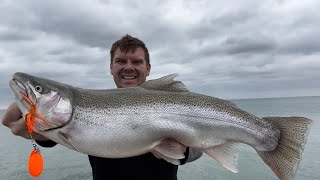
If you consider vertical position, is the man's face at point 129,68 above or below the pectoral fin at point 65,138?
above

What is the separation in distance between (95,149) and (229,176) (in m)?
15.5

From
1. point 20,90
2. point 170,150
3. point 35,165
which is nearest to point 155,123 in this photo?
point 170,150

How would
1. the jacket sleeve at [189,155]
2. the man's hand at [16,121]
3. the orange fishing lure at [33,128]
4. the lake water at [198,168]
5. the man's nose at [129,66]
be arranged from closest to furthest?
the orange fishing lure at [33,128] < the man's hand at [16,121] < the jacket sleeve at [189,155] < the man's nose at [129,66] < the lake water at [198,168]

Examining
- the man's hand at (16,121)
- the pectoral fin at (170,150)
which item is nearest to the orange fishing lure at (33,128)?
the man's hand at (16,121)

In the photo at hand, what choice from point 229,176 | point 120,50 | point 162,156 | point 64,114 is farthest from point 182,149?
point 229,176

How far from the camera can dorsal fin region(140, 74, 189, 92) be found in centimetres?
468

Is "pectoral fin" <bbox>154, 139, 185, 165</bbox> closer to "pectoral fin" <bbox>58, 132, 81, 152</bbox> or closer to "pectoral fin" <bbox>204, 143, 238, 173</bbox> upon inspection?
"pectoral fin" <bbox>204, 143, 238, 173</bbox>

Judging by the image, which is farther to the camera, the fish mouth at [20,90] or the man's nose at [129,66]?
the man's nose at [129,66]

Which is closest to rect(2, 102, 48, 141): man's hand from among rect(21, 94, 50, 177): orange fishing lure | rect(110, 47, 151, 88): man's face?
rect(21, 94, 50, 177): orange fishing lure

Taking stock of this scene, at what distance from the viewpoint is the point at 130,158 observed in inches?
199

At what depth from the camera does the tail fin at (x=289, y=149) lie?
4.38 metres

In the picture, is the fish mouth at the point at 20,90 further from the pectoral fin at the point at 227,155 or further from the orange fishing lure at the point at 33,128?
→ the pectoral fin at the point at 227,155

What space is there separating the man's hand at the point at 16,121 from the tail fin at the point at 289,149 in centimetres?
338

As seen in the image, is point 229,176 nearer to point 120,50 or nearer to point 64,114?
point 120,50
